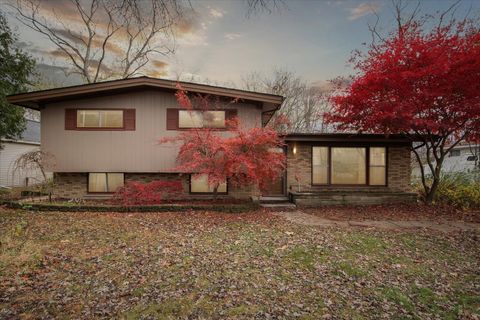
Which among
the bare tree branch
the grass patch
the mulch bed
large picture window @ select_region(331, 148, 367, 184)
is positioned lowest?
the grass patch

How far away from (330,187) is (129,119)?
29.7ft

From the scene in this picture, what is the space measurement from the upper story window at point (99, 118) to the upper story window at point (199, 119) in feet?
8.18

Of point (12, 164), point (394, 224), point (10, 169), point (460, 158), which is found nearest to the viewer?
point (394, 224)

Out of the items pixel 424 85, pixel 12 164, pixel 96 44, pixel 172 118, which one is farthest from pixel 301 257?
pixel 96 44

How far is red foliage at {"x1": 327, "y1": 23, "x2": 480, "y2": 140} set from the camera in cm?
859

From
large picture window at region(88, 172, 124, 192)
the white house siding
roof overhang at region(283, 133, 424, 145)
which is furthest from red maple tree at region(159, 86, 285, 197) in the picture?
the white house siding

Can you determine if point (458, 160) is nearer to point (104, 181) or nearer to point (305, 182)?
point (305, 182)

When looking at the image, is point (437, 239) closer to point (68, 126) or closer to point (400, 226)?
point (400, 226)

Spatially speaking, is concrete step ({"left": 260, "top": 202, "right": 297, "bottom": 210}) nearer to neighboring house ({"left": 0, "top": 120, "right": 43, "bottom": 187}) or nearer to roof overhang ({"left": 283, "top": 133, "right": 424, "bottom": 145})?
roof overhang ({"left": 283, "top": 133, "right": 424, "bottom": 145})

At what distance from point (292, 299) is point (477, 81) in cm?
963

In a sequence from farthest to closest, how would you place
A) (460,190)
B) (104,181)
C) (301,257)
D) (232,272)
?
(460,190), (104,181), (301,257), (232,272)

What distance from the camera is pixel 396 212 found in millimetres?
9672

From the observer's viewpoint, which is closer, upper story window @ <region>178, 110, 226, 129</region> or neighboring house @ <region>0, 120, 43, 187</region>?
upper story window @ <region>178, 110, 226, 129</region>

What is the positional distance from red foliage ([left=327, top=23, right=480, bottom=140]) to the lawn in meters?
4.23
